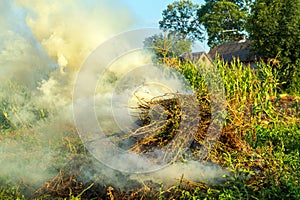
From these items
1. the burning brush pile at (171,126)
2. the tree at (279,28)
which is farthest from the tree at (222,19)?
the burning brush pile at (171,126)

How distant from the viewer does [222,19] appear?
36.8 m

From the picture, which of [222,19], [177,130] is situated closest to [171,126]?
[177,130]

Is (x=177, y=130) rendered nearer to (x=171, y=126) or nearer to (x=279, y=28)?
(x=171, y=126)

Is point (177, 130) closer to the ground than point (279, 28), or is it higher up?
closer to the ground

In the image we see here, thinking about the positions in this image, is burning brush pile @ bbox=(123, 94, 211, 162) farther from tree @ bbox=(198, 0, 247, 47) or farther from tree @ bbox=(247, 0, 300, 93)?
tree @ bbox=(198, 0, 247, 47)

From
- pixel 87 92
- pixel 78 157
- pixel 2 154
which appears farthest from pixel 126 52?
pixel 2 154

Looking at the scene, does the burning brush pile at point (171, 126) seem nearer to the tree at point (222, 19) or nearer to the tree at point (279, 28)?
the tree at point (279, 28)

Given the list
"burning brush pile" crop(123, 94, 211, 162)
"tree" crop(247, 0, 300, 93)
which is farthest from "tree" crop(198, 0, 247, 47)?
"burning brush pile" crop(123, 94, 211, 162)

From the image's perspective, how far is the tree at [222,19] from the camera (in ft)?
120

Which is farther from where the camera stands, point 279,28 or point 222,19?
point 222,19

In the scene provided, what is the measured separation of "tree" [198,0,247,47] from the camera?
36.6m

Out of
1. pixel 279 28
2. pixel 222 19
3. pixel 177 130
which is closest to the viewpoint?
pixel 177 130

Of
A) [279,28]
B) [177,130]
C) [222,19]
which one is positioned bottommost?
[177,130]

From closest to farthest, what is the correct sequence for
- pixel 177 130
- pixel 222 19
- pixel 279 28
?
pixel 177 130 → pixel 279 28 → pixel 222 19
